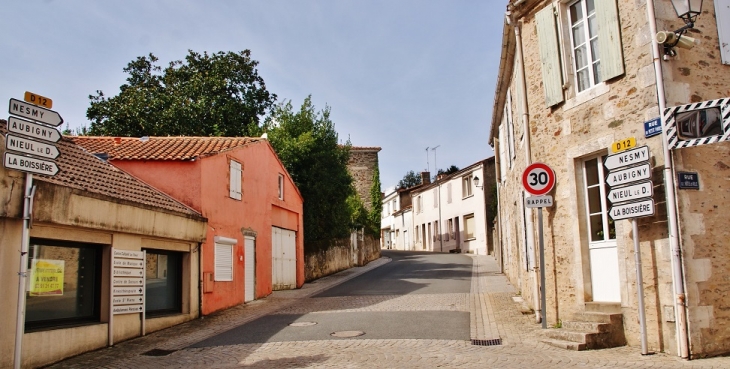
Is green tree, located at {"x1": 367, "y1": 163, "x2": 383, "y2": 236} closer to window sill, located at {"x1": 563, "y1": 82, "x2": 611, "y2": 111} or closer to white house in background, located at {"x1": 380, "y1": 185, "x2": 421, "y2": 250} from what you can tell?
white house in background, located at {"x1": 380, "y1": 185, "x2": 421, "y2": 250}

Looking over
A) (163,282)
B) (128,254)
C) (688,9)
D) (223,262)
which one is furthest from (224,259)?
(688,9)

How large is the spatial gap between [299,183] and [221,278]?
9514 mm

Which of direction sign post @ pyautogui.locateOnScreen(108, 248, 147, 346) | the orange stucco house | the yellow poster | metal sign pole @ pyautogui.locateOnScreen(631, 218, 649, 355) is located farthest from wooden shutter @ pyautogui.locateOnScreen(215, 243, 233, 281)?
metal sign pole @ pyautogui.locateOnScreen(631, 218, 649, 355)

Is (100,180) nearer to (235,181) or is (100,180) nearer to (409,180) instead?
(235,181)

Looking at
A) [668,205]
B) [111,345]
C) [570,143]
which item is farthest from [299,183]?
[668,205]

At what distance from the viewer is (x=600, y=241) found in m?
9.30

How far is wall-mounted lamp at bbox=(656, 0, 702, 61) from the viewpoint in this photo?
7957 mm

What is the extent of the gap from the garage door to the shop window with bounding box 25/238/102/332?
30.4ft

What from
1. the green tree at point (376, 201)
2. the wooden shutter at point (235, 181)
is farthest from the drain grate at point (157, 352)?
the green tree at point (376, 201)

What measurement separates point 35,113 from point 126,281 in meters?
4.67

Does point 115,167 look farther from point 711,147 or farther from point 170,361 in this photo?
point 711,147

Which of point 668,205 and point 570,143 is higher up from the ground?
point 570,143

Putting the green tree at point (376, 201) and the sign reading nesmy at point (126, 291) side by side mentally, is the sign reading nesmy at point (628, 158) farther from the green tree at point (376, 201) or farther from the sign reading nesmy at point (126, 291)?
the green tree at point (376, 201)

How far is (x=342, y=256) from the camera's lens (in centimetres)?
2828
